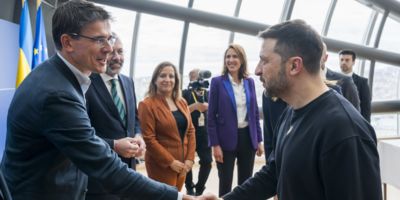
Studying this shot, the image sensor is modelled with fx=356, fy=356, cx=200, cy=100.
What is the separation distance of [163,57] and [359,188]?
4.94 metres

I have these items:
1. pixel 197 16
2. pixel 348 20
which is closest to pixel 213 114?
pixel 197 16

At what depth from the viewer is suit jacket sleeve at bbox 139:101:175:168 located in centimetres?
263

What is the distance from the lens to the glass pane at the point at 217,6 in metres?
5.77

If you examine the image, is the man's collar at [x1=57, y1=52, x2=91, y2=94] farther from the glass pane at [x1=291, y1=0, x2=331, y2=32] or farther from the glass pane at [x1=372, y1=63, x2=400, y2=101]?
the glass pane at [x1=372, y1=63, x2=400, y2=101]

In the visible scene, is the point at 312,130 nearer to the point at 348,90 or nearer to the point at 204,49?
the point at 348,90

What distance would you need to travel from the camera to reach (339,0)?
7086 millimetres

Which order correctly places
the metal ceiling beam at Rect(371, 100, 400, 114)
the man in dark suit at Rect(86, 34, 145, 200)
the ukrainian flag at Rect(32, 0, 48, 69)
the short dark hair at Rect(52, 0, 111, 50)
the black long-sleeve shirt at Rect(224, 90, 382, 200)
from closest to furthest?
the black long-sleeve shirt at Rect(224, 90, 382, 200) < the short dark hair at Rect(52, 0, 111, 50) < the man in dark suit at Rect(86, 34, 145, 200) < the ukrainian flag at Rect(32, 0, 48, 69) < the metal ceiling beam at Rect(371, 100, 400, 114)

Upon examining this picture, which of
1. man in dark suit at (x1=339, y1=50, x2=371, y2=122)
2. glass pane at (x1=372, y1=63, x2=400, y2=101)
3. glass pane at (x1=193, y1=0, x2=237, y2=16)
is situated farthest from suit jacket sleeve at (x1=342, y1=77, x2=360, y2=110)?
glass pane at (x1=372, y1=63, x2=400, y2=101)

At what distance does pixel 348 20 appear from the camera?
746cm

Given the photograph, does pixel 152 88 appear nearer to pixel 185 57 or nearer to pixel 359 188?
pixel 359 188

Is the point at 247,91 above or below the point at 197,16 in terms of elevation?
below

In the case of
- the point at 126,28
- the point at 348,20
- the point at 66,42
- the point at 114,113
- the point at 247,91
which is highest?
the point at 348,20

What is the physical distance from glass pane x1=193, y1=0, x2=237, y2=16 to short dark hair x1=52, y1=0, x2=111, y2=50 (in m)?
4.39

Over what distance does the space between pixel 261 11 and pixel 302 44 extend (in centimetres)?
539
